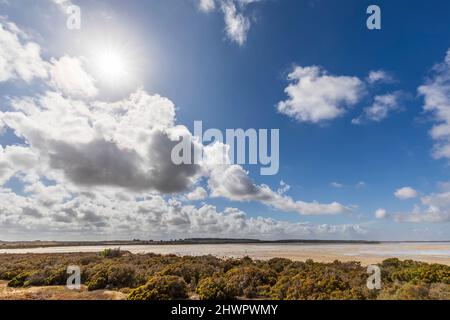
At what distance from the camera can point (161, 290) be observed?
1565 centimetres

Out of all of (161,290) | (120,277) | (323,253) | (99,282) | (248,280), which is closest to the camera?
(161,290)

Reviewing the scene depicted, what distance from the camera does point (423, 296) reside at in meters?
11.4

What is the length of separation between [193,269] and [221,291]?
18.1 ft

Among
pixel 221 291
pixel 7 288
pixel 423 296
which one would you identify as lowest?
pixel 7 288

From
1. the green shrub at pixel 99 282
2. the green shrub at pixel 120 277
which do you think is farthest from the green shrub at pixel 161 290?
the green shrub at pixel 99 282

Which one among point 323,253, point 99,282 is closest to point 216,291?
point 99,282

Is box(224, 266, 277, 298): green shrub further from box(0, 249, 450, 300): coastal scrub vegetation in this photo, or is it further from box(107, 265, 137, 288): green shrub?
box(107, 265, 137, 288): green shrub

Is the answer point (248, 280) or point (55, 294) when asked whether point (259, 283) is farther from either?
point (55, 294)

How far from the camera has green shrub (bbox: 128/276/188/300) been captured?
591 inches

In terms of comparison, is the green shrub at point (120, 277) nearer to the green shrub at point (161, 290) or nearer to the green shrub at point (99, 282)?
the green shrub at point (99, 282)
